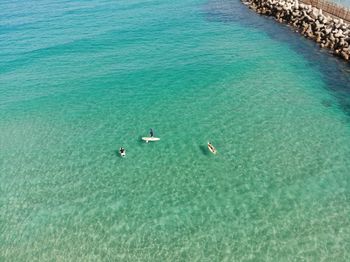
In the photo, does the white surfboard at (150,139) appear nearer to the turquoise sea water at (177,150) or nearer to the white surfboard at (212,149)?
the turquoise sea water at (177,150)

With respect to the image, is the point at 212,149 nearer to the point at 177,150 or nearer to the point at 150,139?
the point at 177,150

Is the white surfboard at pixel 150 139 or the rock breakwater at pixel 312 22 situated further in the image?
the rock breakwater at pixel 312 22

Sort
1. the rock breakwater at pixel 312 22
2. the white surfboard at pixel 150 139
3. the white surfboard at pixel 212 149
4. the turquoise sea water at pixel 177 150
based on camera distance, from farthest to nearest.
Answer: the rock breakwater at pixel 312 22, the white surfboard at pixel 150 139, the white surfboard at pixel 212 149, the turquoise sea water at pixel 177 150

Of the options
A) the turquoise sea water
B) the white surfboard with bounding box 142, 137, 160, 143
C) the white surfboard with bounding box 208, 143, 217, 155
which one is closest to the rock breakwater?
the turquoise sea water

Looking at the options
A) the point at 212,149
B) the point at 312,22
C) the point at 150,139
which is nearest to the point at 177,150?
the point at 150,139

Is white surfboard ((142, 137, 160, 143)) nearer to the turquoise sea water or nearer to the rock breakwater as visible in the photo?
the turquoise sea water

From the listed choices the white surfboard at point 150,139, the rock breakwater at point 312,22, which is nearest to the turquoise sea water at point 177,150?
the white surfboard at point 150,139
